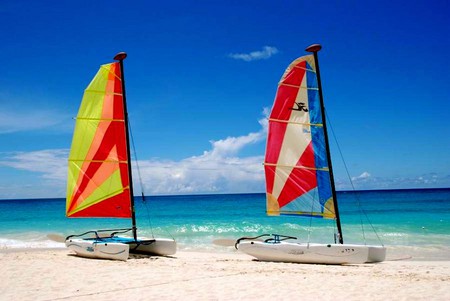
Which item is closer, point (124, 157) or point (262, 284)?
point (262, 284)

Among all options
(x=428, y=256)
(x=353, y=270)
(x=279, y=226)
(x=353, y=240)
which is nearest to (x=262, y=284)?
(x=353, y=270)

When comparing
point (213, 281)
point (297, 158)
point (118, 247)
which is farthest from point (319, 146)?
point (118, 247)

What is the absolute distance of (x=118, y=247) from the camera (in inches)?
543

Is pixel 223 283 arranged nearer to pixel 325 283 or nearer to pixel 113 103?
pixel 325 283

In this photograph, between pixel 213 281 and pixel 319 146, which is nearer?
pixel 213 281

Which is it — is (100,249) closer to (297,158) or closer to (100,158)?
(100,158)

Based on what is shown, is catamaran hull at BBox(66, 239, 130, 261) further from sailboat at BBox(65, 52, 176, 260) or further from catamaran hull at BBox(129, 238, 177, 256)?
catamaran hull at BBox(129, 238, 177, 256)

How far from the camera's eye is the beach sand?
29.2 feet

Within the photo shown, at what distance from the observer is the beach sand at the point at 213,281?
29.2ft

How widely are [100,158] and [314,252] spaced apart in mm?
7993

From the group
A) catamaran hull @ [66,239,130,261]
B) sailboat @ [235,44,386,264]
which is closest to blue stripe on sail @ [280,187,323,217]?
sailboat @ [235,44,386,264]

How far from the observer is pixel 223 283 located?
10.2 m

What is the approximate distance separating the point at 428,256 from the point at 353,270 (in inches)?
280

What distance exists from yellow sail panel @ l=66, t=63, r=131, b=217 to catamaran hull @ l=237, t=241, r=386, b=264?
480 centimetres
